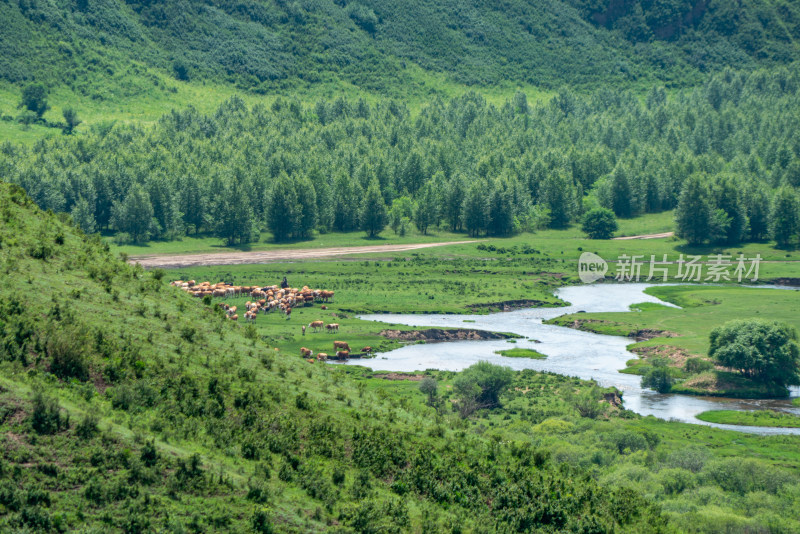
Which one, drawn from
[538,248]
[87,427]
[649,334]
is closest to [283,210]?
[538,248]

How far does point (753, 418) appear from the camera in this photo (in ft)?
257

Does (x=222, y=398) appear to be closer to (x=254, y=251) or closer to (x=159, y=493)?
(x=159, y=493)

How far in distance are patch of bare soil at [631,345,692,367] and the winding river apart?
1.55 metres

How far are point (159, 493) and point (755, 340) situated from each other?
71.7 metres

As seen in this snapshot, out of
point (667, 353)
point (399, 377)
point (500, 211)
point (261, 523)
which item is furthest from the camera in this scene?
point (500, 211)

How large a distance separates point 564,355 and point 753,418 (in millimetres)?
26444

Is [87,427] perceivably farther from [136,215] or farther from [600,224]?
[600,224]

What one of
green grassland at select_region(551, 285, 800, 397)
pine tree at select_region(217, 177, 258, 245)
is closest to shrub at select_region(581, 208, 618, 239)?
green grassland at select_region(551, 285, 800, 397)

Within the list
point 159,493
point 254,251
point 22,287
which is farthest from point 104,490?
point 254,251

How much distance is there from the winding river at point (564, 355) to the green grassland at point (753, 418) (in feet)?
2.66

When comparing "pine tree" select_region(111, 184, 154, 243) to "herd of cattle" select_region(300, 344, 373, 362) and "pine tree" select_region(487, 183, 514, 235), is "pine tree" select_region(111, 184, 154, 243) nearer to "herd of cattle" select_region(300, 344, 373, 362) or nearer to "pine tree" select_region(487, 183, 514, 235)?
"pine tree" select_region(487, 183, 514, 235)

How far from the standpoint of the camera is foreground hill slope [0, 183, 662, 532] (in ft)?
101

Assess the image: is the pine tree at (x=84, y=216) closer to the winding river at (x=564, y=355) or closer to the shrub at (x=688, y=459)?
the winding river at (x=564, y=355)

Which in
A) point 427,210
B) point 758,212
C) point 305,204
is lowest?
point 758,212
